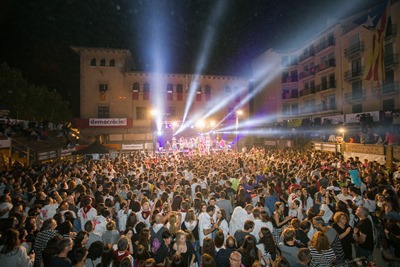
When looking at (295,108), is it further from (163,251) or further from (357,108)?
(163,251)

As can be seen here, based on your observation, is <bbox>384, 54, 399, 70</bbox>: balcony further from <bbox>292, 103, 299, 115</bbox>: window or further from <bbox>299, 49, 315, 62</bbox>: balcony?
<bbox>292, 103, 299, 115</bbox>: window

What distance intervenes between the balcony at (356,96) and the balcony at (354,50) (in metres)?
4.40

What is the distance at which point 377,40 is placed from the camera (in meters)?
16.2

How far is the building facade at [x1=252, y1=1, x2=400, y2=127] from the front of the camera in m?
23.3

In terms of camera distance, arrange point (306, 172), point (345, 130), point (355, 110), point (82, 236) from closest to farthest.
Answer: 1. point (82, 236)
2. point (306, 172)
3. point (345, 130)
4. point (355, 110)

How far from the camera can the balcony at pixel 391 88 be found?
75.4 feet

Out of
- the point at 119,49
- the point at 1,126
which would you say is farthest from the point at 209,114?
the point at 1,126

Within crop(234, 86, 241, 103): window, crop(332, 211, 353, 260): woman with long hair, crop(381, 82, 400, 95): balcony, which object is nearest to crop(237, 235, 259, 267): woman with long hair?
crop(332, 211, 353, 260): woman with long hair

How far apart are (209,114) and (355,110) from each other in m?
18.7

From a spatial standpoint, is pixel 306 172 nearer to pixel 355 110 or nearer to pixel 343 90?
pixel 355 110

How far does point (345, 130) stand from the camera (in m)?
22.6

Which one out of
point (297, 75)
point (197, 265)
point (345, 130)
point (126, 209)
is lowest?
point (197, 265)

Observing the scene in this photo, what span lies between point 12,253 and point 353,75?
33.3 meters

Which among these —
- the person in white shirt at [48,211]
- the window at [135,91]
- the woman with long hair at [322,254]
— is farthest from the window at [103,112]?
the woman with long hair at [322,254]
